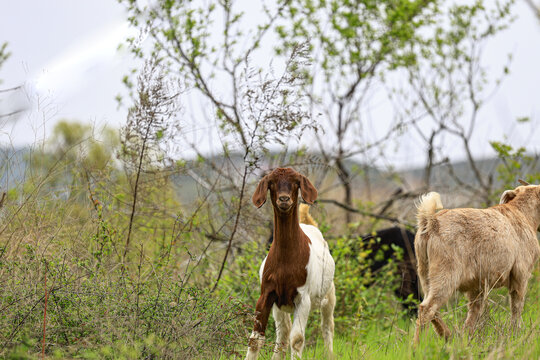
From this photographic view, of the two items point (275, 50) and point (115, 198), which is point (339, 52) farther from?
point (115, 198)

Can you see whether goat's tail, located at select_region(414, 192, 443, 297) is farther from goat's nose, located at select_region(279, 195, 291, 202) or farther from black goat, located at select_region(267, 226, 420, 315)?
black goat, located at select_region(267, 226, 420, 315)

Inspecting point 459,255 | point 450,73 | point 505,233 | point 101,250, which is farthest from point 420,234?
point 450,73

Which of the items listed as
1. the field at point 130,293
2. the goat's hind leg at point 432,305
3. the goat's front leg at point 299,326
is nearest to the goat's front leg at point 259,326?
the field at point 130,293

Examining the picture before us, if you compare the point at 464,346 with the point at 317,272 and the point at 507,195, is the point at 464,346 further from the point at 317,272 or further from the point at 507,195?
the point at 507,195

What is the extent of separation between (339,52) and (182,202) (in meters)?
4.78

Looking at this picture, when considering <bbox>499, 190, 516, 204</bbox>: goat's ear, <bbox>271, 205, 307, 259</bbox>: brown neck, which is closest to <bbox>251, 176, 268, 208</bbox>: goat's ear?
<bbox>271, 205, 307, 259</bbox>: brown neck

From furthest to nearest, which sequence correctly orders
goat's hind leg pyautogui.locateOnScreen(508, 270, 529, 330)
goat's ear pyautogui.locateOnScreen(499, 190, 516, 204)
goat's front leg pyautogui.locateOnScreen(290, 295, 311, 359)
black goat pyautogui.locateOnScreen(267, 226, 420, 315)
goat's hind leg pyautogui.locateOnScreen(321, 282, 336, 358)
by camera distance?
black goat pyautogui.locateOnScreen(267, 226, 420, 315), goat's ear pyautogui.locateOnScreen(499, 190, 516, 204), goat's hind leg pyautogui.locateOnScreen(321, 282, 336, 358), goat's hind leg pyautogui.locateOnScreen(508, 270, 529, 330), goat's front leg pyautogui.locateOnScreen(290, 295, 311, 359)

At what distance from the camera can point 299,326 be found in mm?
5484

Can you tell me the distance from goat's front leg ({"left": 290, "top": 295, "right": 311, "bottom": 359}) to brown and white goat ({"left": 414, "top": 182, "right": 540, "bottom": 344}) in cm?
101

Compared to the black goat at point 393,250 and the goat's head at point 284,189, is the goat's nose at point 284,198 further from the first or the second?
the black goat at point 393,250

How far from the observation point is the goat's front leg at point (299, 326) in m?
5.43

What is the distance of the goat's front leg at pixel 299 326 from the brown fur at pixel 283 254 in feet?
0.30

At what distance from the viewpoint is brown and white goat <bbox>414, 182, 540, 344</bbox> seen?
233 inches

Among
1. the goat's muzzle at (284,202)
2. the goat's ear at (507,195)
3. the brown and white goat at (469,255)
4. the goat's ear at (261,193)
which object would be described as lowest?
the brown and white goat at (469,255)
